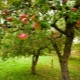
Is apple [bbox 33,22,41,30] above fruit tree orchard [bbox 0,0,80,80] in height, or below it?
above

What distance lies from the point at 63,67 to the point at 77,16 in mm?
4063

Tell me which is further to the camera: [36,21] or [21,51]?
[21,51]

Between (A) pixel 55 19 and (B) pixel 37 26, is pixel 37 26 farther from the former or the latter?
(A) pixel 55 19

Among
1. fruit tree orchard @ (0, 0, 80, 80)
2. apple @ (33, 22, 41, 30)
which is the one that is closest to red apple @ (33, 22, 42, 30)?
apple @ (33, 22, 41, 30)

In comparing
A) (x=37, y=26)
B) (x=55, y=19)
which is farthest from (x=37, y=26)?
(x=55, y=19)

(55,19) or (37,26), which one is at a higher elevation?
(37,26)

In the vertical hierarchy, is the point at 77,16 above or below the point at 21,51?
above

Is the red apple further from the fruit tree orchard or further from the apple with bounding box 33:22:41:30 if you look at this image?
the fruit tree orchard

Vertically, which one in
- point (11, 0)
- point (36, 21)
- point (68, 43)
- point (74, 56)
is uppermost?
point (11, 0)

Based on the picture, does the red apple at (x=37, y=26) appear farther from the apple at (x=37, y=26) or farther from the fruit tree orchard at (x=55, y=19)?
the fruit tree orchard at (x=55, y=19)

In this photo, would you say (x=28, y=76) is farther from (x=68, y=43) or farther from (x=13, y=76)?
(x=68, y=43)

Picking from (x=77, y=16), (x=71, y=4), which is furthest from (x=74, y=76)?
(x=77, y=16)

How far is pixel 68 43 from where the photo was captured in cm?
992

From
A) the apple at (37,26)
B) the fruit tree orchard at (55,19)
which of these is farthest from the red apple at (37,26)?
the fruit tree orchard at (55,19)
